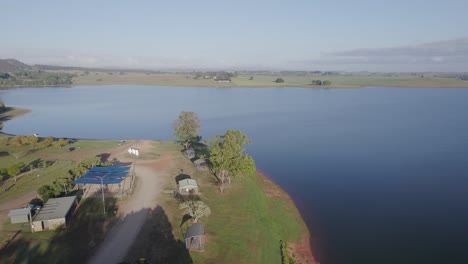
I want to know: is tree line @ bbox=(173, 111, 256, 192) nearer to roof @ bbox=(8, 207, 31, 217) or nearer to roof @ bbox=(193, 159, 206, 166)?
roof @ bbox=(193, 159, 206, 166)

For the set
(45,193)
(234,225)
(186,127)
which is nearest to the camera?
(234,225)

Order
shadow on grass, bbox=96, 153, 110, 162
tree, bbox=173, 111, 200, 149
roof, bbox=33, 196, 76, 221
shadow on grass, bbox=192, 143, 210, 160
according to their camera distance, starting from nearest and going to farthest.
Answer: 1. roof, bbox=33, 196, 76, 221
2. shadow on grass, bbox=96, 153, 110, 162
3. shadow on grass, bbox=192, 143, 210, 160
4. tree, bbox=173, 111, 200, 149

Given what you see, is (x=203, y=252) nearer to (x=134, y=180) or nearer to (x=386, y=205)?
(x=134, y=180)

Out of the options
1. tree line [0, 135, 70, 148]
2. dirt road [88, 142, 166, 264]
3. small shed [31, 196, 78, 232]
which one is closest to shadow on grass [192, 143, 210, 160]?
dirt road [88, 142, 166, 264]

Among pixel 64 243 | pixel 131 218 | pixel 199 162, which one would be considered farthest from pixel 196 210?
pixel 199 162

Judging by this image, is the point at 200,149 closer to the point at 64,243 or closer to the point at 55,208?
the point at 55,208

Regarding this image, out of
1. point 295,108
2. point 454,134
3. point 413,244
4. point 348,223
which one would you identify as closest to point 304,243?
point 348,223
